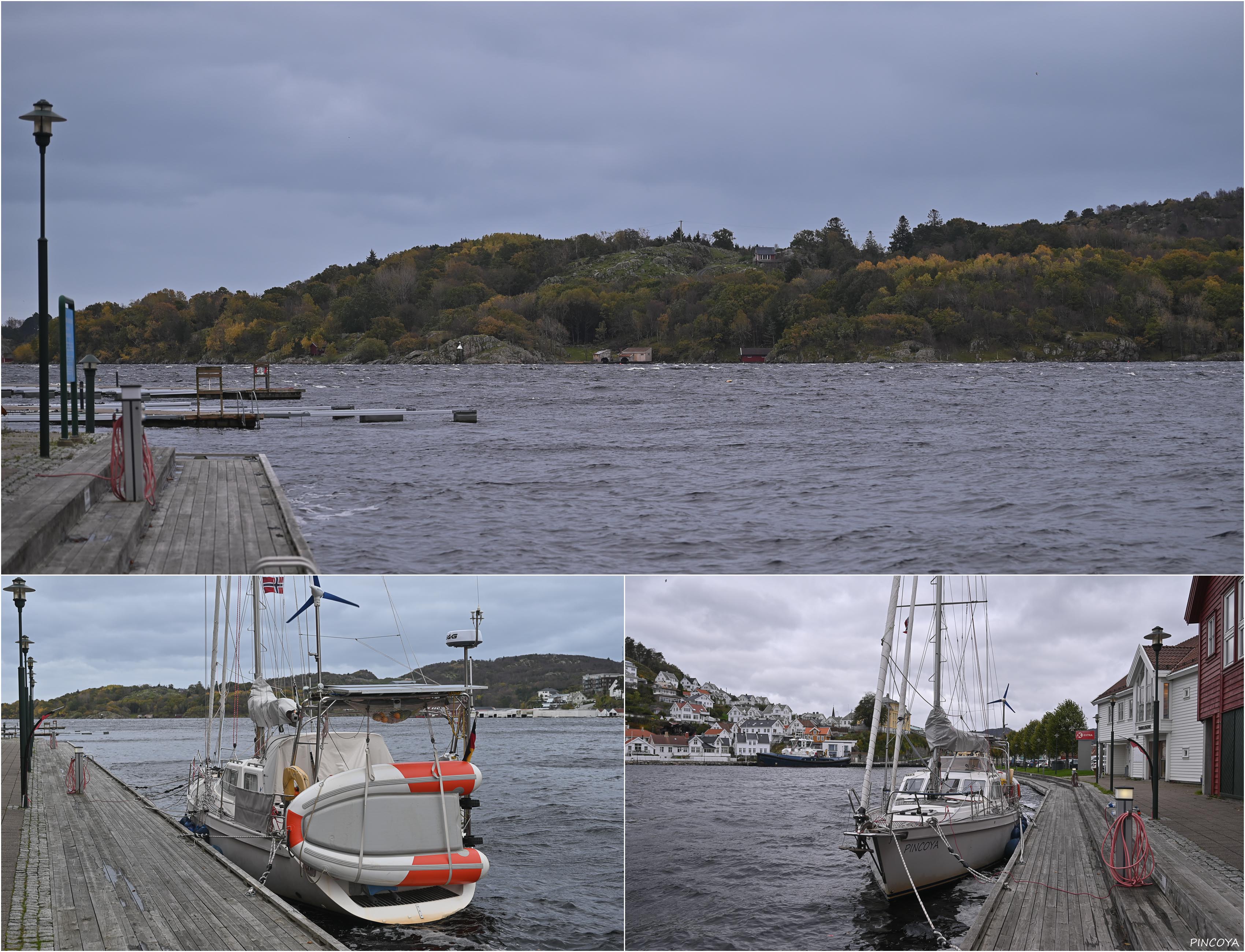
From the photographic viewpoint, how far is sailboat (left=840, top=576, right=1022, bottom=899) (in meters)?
14.2

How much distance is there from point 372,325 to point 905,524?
139332 mm

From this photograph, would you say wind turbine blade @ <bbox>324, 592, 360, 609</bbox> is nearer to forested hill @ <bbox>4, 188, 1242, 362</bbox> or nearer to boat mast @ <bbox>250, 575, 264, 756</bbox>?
boat mast @ <bbox>250, 575, 264, 756</bbox>

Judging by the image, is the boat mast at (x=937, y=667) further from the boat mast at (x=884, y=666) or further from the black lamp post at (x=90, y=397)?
the black lamp post at (x=90, y=397)

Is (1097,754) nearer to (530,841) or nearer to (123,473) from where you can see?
(530,841)

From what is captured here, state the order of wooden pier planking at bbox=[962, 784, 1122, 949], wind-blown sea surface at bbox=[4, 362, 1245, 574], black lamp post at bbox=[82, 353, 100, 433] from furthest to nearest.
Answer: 1. black lamp post at bbox=[82, 353, 100, 433]
2. wind-blown sea surface at bbox=[4, 362, 1245, 574]
3. wooden pier planking at bbox=[962, 784, 1122, 949]

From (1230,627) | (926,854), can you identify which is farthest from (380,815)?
(1230,627)

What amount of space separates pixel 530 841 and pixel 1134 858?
46.6 feet

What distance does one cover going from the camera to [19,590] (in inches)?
542

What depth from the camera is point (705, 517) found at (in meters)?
22.6

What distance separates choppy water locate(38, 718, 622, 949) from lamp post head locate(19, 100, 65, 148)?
12.1 meters

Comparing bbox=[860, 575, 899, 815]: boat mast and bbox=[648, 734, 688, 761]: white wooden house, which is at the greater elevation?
bbox=[860, 575, 899, 815]: boat mast

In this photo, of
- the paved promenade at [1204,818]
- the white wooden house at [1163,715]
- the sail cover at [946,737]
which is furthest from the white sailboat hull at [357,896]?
the white wooden house at [1163,715]

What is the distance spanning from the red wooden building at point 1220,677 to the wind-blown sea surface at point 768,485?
0.98 meters

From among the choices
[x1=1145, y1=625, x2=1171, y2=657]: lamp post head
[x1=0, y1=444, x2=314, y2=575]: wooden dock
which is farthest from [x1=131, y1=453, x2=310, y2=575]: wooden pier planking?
[x1=1145, y1=625, x2=1171, y2=657]: lamp post head
